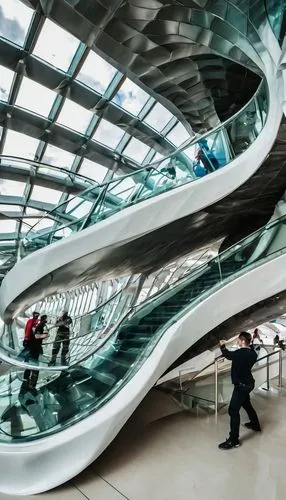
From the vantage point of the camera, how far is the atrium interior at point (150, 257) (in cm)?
407

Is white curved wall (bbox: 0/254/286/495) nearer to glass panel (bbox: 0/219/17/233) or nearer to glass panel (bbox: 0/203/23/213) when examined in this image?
glass panel (bbox: 0/203/23/213)

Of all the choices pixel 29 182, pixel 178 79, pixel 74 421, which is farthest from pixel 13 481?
pixel 29 182

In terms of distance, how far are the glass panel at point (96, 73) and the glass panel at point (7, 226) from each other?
8.71 m

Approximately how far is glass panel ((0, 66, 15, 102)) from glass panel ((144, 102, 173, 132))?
5.95 metres

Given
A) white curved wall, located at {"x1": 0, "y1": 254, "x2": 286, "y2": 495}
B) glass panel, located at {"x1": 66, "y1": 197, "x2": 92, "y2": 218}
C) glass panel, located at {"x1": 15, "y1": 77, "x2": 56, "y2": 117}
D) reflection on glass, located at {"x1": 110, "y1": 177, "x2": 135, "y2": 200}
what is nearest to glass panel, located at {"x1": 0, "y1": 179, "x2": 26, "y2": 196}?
glass panel, located at {"x1": 15, "y1": 77, "x2": 56, "y2": 117}

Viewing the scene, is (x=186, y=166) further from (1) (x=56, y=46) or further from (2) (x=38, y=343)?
(1) (x=56, y=46)

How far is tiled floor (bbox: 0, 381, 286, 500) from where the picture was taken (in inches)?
139

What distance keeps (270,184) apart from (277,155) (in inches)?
73.0

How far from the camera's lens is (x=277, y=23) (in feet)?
19.9

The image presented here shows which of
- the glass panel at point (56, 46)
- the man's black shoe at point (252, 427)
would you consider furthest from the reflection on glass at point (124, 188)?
the glass panel at point (56, 46)

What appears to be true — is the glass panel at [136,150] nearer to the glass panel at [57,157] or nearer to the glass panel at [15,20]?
the glass panel at [57,157]

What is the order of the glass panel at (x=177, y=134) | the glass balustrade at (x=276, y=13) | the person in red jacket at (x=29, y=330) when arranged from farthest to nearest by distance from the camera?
the glass panel at (x=177, y=134)
the person in red jacket at (x=29, y=330)
the glass balustrade at (x=276, y=13)

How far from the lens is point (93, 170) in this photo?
19016 mm

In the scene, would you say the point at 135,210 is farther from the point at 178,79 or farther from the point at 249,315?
the point at 178,79
